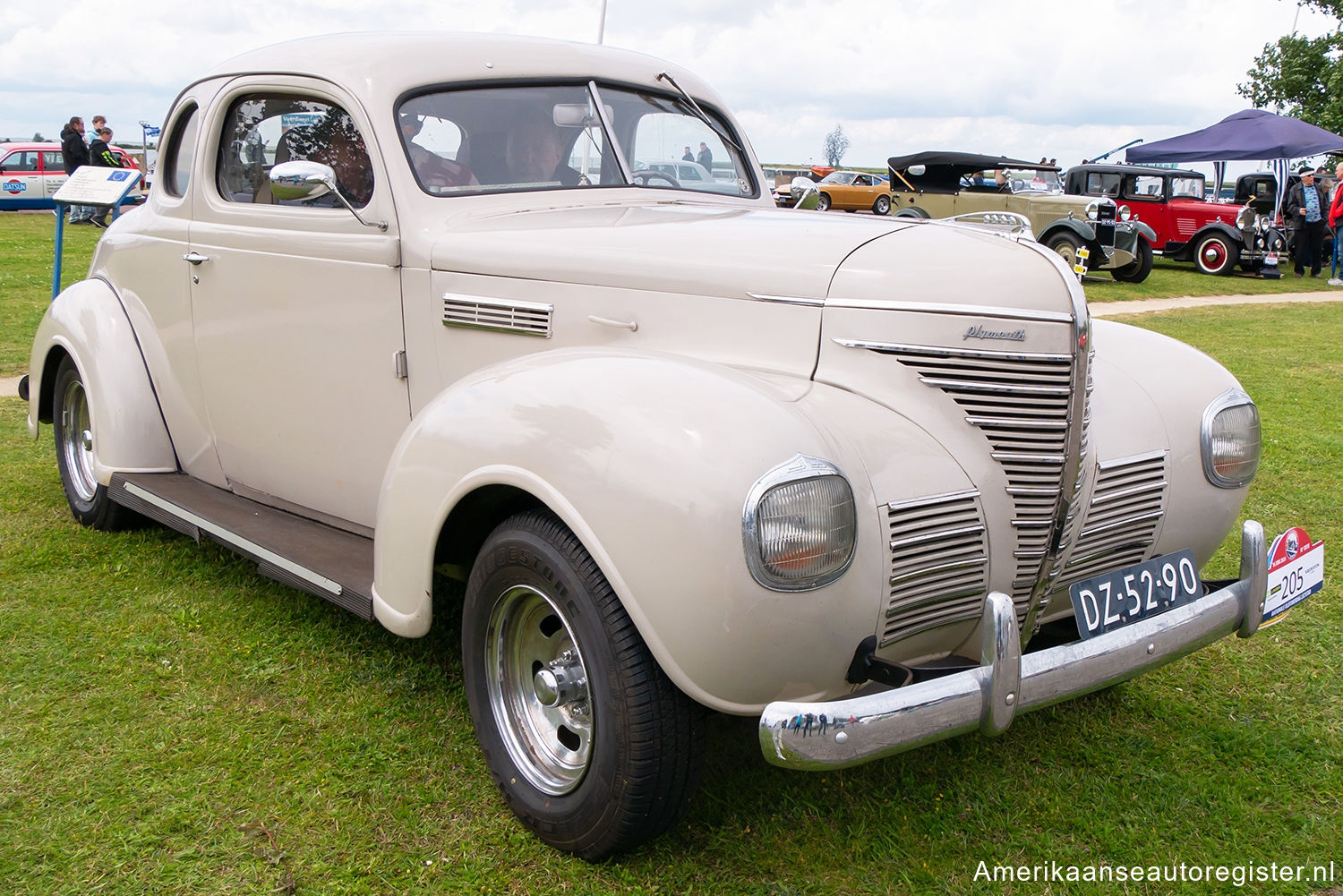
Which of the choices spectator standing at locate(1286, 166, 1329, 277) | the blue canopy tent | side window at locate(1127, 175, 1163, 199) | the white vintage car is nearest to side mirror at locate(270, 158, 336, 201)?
the white vintage car

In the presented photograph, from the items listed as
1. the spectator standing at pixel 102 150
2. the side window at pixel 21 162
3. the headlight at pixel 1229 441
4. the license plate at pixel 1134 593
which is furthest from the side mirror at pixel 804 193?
the side window at pixel 21 162

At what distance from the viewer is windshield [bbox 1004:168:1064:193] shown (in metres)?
19.3

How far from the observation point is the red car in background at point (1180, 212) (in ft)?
61.5

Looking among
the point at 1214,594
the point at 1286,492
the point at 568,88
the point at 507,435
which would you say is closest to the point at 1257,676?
the point at 1214,594

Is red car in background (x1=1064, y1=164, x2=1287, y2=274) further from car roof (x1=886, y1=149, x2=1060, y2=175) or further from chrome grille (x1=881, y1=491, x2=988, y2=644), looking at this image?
chrome grille (x1=881, y1=491, x2=988, y2=644)

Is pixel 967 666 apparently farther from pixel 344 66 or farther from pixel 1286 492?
pixel 1286 492

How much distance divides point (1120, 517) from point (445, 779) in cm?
187

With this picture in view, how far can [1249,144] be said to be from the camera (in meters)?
20.4

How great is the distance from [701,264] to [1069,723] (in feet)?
5.81

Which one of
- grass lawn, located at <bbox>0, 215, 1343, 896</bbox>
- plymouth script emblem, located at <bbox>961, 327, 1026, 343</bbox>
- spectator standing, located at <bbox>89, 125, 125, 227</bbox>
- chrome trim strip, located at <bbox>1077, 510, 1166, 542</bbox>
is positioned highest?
spectator standing, located at <bbox>89, 125, 125, 227</bbox>

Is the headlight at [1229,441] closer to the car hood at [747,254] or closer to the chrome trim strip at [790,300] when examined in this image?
the car hood at [747,254]

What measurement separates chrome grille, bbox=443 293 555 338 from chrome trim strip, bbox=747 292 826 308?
61cm

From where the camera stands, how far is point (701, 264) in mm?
2676

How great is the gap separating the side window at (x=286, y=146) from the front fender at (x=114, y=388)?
Result: 2.73 ft
